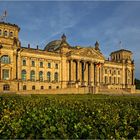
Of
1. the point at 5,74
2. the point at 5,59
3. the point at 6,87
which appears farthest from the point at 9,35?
the point at 6,87

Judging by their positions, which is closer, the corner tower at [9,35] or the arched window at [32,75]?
the corner tower at [9,35]

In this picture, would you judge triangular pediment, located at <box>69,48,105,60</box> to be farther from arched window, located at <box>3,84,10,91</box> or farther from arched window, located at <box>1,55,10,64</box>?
arched window, located at <box>3,84,10,91</box>

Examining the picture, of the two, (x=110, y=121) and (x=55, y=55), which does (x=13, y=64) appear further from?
(x=110, y=121)

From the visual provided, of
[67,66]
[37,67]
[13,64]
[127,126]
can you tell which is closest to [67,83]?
[67,66]

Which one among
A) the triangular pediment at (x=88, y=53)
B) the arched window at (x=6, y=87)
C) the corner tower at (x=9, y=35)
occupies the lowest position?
the arched window at (x=6, y=87)

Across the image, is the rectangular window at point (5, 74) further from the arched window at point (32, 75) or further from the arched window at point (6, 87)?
the arched window at point (32, 75)

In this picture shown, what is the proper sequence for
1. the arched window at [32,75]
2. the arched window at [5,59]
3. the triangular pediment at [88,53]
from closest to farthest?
1. the arched window at [5,59]
2. the arched window at [32,75]
3. the triangular pediment at [88,53]

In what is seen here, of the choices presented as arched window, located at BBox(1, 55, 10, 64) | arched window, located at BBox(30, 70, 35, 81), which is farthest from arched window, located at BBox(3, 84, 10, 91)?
arched window, located at BBox(30, 70, 35, 81)

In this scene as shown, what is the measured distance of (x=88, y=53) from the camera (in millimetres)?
97812

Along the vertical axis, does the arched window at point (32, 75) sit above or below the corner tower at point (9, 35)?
below

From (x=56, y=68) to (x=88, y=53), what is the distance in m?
15.3

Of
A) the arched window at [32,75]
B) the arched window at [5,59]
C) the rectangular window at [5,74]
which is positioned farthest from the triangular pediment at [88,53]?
the rectangular window at [5,74]

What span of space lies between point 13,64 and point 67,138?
73.6 meters

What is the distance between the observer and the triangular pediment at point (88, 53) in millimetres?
93875
